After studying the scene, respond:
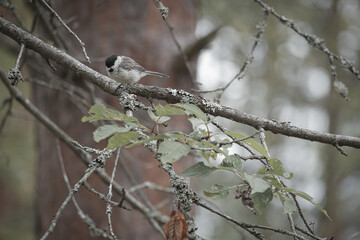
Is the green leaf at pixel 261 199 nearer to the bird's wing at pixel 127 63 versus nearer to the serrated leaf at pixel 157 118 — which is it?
the serrated leaf at pixel 157 118

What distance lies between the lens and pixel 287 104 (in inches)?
368

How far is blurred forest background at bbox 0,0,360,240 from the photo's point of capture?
654 centimetres

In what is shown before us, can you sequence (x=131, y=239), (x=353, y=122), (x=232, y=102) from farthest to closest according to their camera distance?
(x=232, y=102) < (x=353, y=122) < (x=131, y=239)

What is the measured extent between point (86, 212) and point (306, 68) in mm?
7248

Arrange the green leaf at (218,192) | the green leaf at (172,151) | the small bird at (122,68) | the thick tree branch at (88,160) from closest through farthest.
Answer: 1. the green leaf at (172,151)
2. the green leaf at (218,192)
3. the thick tree branch at (88,160)
4. the small bird at (122,68)

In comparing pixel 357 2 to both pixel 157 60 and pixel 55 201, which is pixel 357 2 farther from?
pixel 55 201

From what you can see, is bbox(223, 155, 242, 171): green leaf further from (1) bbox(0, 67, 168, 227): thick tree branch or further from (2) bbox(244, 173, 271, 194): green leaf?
(1) bbox(0, 67, 168, 227): thick tree branch

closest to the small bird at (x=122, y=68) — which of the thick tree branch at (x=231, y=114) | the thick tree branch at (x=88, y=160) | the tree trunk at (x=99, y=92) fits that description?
the tree trunk at (x=99, y=92)

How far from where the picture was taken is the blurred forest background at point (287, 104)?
6.54 m

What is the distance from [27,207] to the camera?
27.3 feet

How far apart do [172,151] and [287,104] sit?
8.65 metres

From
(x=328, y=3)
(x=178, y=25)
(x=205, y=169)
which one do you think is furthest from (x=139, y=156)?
(x=328, y=3)

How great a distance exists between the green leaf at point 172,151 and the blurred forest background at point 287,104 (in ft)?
14.7

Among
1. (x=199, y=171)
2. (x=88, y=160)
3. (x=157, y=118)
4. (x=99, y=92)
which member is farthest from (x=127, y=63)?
(x=199, y=171)
